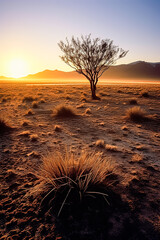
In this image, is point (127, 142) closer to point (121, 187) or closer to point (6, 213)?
point (121, 187)

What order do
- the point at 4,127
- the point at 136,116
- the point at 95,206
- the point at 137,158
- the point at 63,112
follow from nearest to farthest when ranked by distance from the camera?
the point at 95,206 → the point at 137,158 → the point at 4,127 → the point at 136,116 → the point at 63,112

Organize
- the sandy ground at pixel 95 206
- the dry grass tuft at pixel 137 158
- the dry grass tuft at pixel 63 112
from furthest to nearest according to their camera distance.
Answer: the dry grass tuft at pixel 63 112, the dry grass tuft at pixel 137 158, the sandy ground at pixel 95 206

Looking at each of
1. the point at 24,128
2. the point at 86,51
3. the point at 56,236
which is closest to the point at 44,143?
the point at 24,128

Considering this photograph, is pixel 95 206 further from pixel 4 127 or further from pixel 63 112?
pixel 63 112

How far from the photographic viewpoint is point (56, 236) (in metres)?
1.69

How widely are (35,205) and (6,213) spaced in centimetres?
40

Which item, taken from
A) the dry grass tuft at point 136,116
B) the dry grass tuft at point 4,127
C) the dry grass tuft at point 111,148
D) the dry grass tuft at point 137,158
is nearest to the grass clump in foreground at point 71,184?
the dry grass tuft at point 137,158

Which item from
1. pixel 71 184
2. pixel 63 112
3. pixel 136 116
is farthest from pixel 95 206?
pixel 63 112

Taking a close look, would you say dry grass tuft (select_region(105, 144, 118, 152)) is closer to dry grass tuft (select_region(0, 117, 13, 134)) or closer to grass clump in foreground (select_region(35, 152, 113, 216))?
grass clump in foreground (select_region(35, 152, 113, 216))

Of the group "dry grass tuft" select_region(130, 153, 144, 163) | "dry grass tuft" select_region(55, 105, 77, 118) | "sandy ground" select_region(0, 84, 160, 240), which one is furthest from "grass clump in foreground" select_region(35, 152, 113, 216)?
"dry grass tuft" select_region(55, 105, 77, 118)

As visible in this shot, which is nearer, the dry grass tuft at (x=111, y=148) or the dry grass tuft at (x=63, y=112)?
the dry grass tuft at (x=111, y=148)

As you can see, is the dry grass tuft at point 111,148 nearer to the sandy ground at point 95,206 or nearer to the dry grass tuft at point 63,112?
the sandy ground at point 95,206

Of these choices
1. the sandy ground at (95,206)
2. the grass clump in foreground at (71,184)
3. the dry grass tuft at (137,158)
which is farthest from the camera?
the dry grass tuft at (137,158)

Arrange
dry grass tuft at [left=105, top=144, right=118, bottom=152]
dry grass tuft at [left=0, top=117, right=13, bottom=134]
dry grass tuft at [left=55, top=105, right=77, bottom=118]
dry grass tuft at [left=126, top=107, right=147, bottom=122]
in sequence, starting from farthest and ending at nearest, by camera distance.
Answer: dry grass tuft at [left=55, top=105, right=77, bottom=118] < dry grass tuft at [left=126, top=107, right=147, bottom=122] < dry grass tuft at [left=0, top=117, right=13, bottom=134] < dry grass tuft at [left=105, top=144, right=118, bottom=152]
